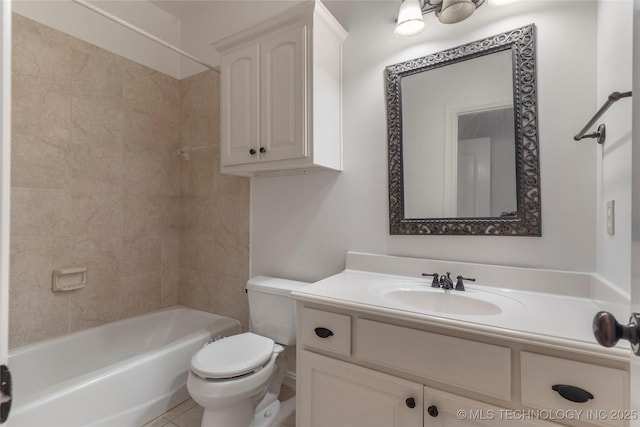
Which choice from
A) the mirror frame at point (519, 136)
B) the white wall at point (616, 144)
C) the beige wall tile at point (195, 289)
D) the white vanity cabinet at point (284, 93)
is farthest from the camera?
the beige wall tile at point (195, 289)

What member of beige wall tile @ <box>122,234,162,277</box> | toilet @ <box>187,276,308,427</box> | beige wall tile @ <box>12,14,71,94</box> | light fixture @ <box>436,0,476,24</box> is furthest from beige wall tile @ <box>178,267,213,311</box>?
light fixture @ <box>436,0,476,24</box>

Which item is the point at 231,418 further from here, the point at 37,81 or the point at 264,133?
the point at 37,81

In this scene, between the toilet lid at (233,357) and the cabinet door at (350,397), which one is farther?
the toilet lid at (233,357)

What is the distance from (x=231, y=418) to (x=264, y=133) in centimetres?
145

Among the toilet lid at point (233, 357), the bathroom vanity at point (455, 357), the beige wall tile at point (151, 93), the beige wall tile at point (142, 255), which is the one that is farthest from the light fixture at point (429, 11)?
the beige wall tile at point (142, 255)

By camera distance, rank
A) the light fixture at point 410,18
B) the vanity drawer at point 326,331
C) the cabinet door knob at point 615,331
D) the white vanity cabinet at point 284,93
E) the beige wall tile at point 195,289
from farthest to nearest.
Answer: the beige wall tile at point 195,289 < the white vanity cabinet at point 284,93 < the light fixture at point 410,18 < the vanity drawer at point 326,331 < the cabinet door knob at point 615,331

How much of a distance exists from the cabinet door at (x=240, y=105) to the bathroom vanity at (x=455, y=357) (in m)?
0.92

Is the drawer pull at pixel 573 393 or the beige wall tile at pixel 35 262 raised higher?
the beige wall tile at pixel 35 262

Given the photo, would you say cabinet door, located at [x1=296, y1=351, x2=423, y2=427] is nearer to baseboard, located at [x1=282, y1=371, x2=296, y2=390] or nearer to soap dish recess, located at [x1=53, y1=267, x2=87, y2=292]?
baseboard, located at [x1=282, y1=371, x2=296, y2=390]

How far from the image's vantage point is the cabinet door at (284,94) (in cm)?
145

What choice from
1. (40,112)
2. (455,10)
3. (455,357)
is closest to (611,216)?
(455,357)

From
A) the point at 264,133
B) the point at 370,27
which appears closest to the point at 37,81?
the point at 264,133

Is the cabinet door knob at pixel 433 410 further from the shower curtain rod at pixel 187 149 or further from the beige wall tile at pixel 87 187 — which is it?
the beige wall tile at pixel 87 187

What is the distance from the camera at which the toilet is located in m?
1.29
